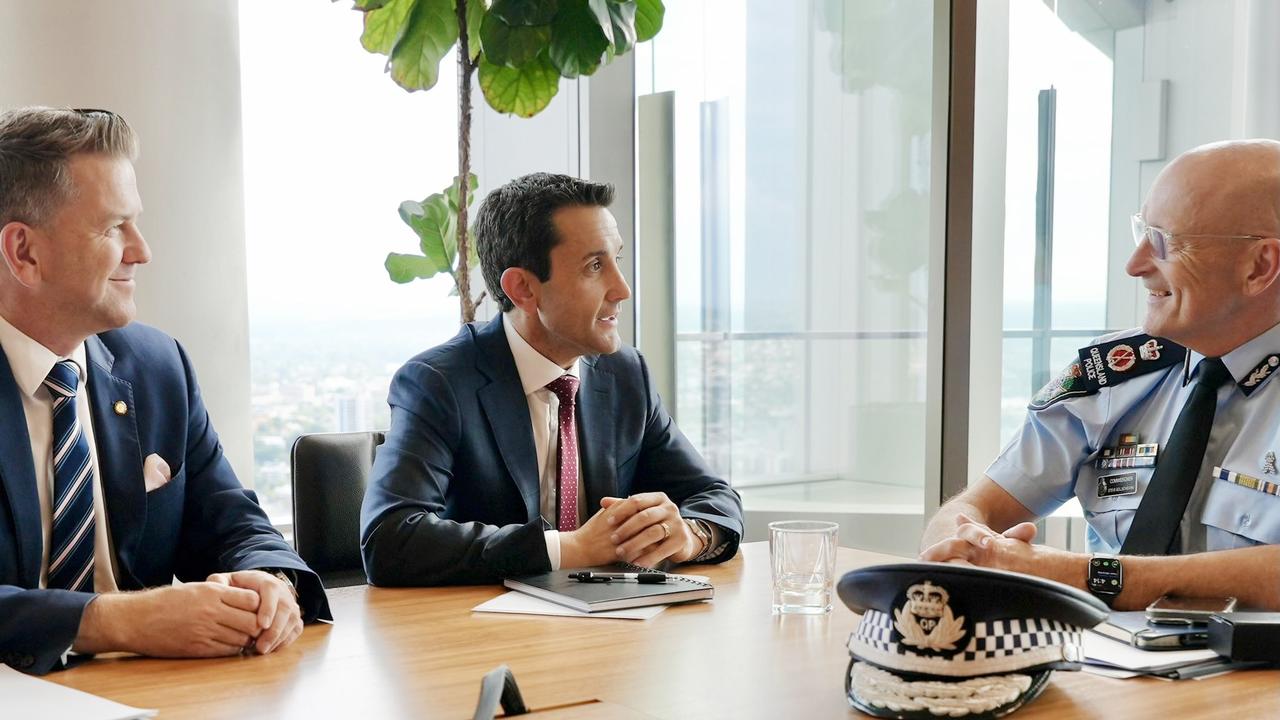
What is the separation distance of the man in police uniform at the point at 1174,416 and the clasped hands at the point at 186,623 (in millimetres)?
1007

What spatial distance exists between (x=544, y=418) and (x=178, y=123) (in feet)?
5.01

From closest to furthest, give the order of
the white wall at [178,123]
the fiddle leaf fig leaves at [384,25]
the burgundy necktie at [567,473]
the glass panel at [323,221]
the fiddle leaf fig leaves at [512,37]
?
the burgundy necktie at [567,473]
the white wall at [178,123]
the fiddle leaf fig leaves at [512,37]
the fiddle leaf fig leaves at [384,25]
the glass panel at [323,221]

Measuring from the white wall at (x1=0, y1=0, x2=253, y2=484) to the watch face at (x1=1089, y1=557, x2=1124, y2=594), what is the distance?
2507 mm

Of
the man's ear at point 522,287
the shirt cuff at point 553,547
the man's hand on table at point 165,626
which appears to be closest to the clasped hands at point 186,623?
the man's hand on table at point 165,626

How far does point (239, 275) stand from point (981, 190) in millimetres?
2220

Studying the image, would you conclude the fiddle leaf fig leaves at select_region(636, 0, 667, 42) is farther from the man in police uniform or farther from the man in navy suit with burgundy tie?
the man in police uniform

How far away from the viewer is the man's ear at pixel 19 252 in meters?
1.90

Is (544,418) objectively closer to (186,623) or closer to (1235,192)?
(186,623)

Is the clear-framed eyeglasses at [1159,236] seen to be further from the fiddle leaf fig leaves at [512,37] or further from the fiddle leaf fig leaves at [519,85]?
the fiddle leaf fig leaves at [519,85]

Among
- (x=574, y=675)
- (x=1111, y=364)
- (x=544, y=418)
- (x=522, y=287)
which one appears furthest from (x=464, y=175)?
(x=574, y=675)

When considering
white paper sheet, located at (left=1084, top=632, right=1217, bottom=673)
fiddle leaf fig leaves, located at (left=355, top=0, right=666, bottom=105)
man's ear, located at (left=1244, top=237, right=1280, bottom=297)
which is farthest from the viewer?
fiddle leaf fig leaves, located at (left=355, top=0, right=666, bottom=105)

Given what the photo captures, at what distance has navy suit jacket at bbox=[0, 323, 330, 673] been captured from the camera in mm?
1788

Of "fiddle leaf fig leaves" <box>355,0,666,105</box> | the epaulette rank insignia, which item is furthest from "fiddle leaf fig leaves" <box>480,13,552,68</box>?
the epaulette rank insignia

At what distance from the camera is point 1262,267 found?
2117 millimetres
